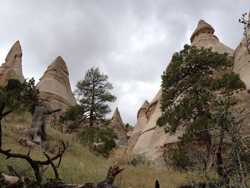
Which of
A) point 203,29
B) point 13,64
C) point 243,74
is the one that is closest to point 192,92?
point 243,74

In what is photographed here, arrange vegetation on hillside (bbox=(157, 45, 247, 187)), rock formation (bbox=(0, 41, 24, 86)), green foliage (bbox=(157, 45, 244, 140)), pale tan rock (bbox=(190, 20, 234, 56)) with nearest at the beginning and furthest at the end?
1. vegetation on hillside (bbox=(157, 45, 247, 187))
2. green foliage (bbox=(157, 45, 244, 140))
3. pale tan rock (bbox=(190, 20, 234, 56))
4. rock formation (bbox=(0, 41, 24, 86))

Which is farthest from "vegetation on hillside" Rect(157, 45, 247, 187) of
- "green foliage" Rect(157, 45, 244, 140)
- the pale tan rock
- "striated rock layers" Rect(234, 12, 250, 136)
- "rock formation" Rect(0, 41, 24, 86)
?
"rock formation" Rect(0, 41, 24, 86)

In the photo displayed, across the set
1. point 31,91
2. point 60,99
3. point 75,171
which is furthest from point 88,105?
point 75,171

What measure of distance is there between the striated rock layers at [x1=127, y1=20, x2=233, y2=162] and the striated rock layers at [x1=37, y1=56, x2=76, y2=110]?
1022 centimetres

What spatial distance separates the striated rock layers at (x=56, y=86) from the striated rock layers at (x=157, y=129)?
33.5 feet

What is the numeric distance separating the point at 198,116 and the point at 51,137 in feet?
26.7

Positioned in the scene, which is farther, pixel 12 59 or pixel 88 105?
pixel 12 59

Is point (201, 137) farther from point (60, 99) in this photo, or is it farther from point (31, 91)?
point (60, 99)

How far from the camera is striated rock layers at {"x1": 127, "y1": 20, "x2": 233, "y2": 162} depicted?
86.3 ft

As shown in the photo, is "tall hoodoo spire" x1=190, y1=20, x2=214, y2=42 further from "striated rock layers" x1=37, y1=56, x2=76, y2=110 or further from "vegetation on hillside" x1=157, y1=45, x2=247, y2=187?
"vegetation on hillside" x1=157, y1=45, x2=247, y2=187

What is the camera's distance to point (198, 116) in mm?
18016

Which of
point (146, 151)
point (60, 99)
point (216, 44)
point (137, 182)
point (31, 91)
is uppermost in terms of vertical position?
point (216, 44)

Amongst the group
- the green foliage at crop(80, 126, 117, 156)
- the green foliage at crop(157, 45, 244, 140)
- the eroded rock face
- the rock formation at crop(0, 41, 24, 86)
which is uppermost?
the rock formation at crop(0, 41, 24, 86)

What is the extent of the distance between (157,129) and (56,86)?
17799 millimetres
